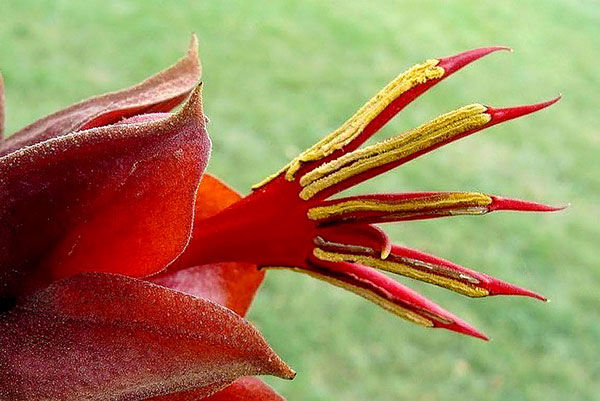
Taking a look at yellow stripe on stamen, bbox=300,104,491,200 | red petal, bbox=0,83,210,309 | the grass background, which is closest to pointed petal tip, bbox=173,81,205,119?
red petal, bbox=0,83,210,309

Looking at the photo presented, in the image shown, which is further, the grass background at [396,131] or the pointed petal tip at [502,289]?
the grass background at [396,131]

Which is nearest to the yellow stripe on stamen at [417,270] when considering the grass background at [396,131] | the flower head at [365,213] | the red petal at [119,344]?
the flower head at [365,213]

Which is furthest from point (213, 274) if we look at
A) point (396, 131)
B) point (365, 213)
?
point (396, 131)

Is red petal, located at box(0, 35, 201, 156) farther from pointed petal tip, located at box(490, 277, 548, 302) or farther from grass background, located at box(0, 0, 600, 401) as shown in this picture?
grass background, located at box(0, 0, 600, 401)

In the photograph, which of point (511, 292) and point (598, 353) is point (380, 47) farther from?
point (511, 292)

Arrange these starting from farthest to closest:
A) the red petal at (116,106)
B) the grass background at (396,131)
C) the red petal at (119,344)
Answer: the grass background at (396,131) → the red petal at (116,106) → the red petal at (119,344)

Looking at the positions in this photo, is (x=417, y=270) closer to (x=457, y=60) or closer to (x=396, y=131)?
(x=457, y=60)

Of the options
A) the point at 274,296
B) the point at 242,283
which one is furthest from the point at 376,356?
the point at 242,283

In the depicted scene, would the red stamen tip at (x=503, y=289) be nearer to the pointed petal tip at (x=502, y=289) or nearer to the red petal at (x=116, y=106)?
the pointed petal tip at (x=502, y=289)
